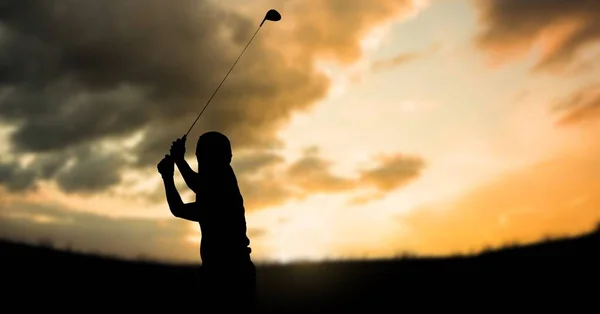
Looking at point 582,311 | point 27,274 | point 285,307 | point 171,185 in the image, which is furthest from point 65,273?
point 582,311

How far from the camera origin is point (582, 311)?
15.4 m

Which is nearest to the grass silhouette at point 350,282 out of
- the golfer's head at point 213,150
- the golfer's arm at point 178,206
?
the golfer's arm at point 178,206

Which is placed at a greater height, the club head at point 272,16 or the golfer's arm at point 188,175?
the club head at point 272,16

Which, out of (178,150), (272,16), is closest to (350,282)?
(272,16)

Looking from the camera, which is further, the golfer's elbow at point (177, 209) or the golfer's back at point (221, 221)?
the golfer's elbow at point (177, 209)

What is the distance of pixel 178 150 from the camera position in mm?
8703

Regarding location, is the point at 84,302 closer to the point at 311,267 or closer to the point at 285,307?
the point at 285,307

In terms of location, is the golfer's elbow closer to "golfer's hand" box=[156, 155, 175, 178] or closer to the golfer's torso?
the golfer's torso

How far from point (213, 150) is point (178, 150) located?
0.70 meters

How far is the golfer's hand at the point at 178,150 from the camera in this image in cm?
865

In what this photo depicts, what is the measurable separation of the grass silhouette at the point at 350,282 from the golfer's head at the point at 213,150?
8.08m

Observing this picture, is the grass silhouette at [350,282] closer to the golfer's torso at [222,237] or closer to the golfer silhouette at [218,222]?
the golfer silhouette at [218,222]

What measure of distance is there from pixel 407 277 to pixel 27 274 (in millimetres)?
11062

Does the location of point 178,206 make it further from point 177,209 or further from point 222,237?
point 222,237
